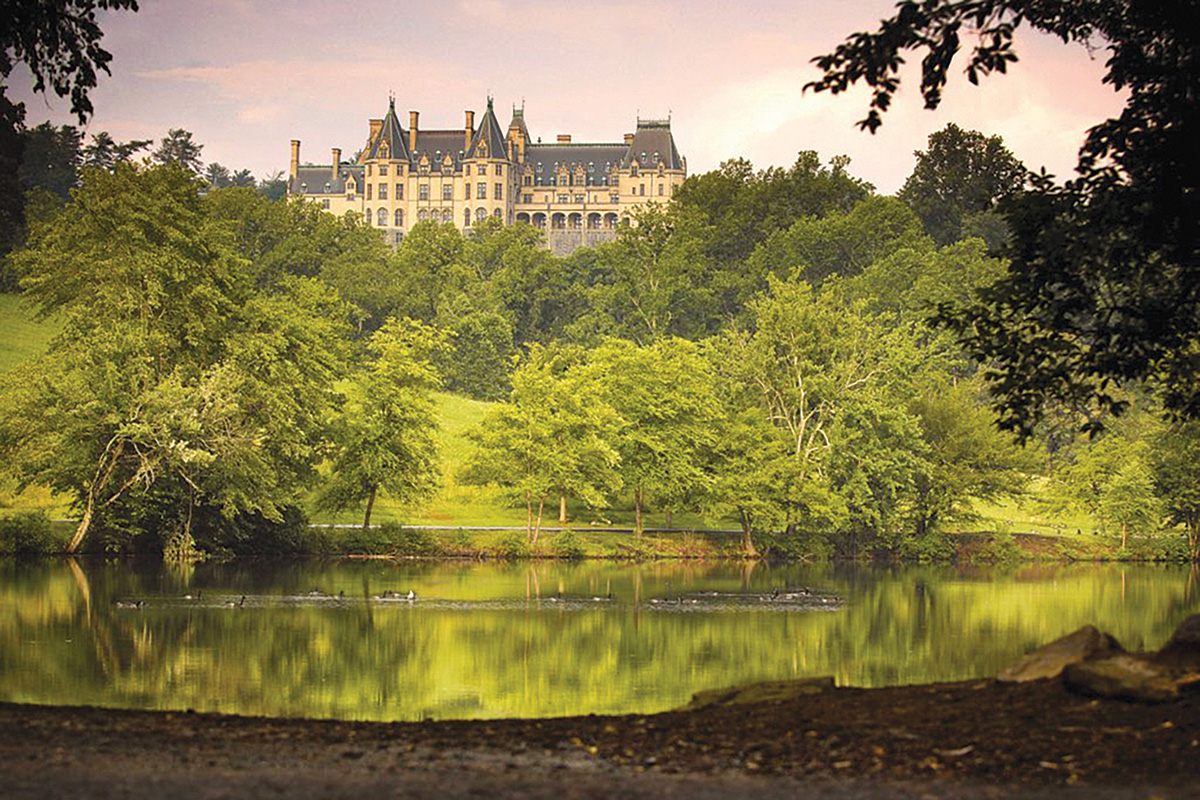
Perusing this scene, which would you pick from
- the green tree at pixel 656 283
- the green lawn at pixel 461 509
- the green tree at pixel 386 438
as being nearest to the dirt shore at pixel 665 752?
the green lawn at pixel 461 509

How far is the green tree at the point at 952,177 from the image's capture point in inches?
4624

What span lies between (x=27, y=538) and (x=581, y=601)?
19482mm

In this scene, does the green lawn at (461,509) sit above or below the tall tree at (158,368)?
below

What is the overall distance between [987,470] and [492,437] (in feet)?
69.3

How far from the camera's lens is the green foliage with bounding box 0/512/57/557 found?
161 feet

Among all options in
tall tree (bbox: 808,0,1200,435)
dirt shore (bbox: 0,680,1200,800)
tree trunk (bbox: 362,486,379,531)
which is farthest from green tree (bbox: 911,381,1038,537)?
dirt shore (bbox: 0,680,1200,800)

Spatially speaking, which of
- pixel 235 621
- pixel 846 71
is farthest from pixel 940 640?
pixel 846 71

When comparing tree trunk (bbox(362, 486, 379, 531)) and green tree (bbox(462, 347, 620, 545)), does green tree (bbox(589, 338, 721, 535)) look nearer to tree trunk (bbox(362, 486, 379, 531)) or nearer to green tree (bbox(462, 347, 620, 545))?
green tree (bbox(462, 347, 620, 545))

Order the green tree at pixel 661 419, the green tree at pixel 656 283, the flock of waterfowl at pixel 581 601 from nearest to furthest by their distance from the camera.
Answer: the flock of waterfowl at pixel 581 601 → the green tree at pixel 661 419 → the green tree at pixel 656 283

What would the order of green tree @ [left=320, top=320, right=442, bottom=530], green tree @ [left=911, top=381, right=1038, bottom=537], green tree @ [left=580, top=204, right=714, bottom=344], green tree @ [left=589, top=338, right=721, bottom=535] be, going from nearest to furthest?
1. green tree @ [left=320, top=320, right=442, bottom=530]
2. green tree @ [left=589, top=338, right=721, bottom=535]
3. green tree @ [left=911, top=381, right=1038, bottom=537]
4. green tree @ [left=580, top=204, right=714, bottom=344]

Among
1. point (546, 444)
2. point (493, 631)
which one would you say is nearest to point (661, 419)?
point (546, 444)

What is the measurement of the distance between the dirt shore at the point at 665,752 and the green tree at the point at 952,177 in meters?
105

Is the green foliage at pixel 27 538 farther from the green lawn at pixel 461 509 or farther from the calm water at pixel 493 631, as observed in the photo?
the calm water at pixel 493 631

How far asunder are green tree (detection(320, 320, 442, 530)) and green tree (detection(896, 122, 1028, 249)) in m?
66.3
